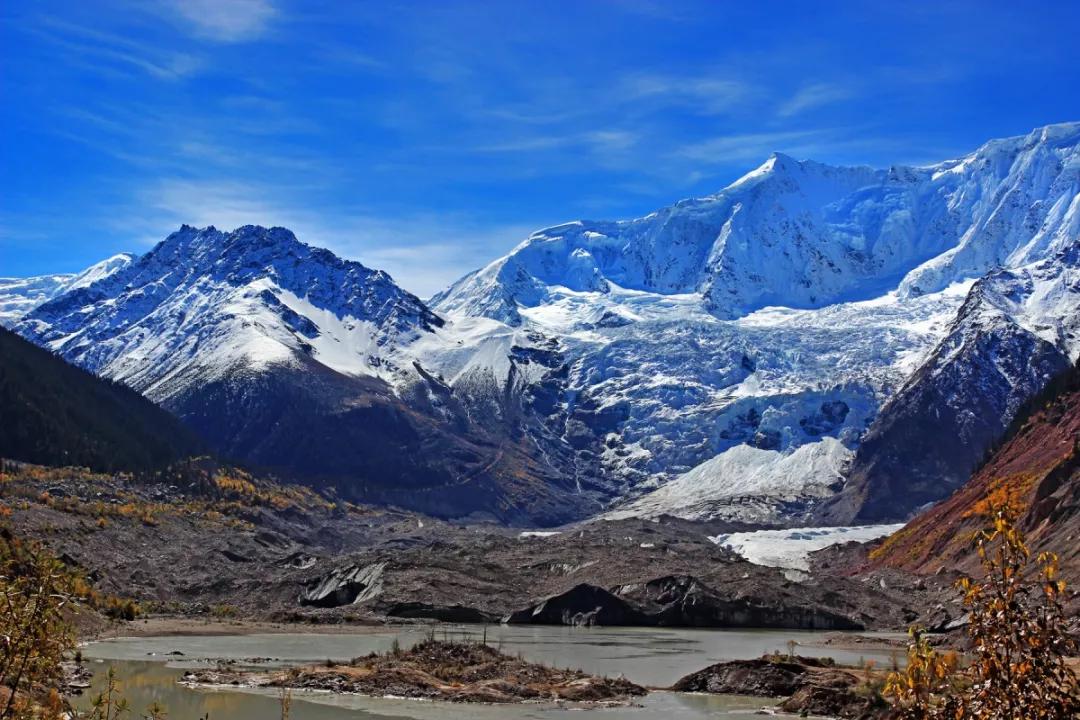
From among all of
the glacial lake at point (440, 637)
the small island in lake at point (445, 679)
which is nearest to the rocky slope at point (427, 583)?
the glacial lake at point (440, 637)

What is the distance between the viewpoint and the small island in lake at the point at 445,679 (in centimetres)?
5616

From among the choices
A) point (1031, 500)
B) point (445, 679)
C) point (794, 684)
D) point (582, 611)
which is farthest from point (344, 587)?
point (794, 684)

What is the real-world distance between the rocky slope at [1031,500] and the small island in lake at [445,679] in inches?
2011

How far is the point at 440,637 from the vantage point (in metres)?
95.1

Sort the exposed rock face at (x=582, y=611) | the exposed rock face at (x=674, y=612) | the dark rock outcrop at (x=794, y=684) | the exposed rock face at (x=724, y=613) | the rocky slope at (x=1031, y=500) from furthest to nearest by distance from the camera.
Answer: the exposed rock face at (x=582, y=611)
the exposed rock face at (x=674, y=612)
the exposed rock face at (x=724, y=613)
the rocky slope at (x=1031, y=500)
the dark rock outcrop at (x=794, y=684)

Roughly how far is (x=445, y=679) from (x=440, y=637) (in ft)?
118

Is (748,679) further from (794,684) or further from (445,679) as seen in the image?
(445,679)

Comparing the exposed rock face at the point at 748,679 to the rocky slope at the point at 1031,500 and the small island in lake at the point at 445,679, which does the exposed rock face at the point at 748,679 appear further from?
the rocky slope at the point at 1031,500

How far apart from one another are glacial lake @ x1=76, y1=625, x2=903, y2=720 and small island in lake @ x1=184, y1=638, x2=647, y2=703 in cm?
147

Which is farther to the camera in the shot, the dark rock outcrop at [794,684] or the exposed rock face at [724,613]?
the exposed rock face at [724,613]

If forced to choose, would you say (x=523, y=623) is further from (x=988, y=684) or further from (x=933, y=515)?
(x=988, y=684)

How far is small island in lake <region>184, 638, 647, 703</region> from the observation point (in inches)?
2211

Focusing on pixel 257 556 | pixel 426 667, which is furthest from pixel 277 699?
pixel 257 556

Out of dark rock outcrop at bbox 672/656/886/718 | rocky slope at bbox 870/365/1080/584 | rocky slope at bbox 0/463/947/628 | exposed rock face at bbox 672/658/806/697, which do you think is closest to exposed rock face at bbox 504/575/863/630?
rocky slope at bbox 0/463/947/628
